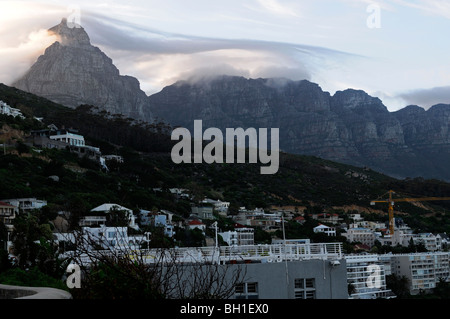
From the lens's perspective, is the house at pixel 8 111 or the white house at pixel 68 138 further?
the house at pixel 8 111

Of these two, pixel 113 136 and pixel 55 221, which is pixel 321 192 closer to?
pixel 113 136

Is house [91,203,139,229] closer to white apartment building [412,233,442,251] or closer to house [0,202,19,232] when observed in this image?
house [0,202,19,232]

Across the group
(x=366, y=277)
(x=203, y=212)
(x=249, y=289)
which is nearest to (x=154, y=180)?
(x=203, y=212)

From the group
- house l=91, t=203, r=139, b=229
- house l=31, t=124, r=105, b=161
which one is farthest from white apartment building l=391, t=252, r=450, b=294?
house l=31, t=124, r=105, b=161

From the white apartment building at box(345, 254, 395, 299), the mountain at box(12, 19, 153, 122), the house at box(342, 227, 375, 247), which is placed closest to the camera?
the white apartment building at box(345, 254, 395, 299)

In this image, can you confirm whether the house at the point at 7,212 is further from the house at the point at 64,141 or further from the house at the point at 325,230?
→ the house at the point at 325,230

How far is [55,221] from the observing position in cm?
4678

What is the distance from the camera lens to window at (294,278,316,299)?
17922 mm

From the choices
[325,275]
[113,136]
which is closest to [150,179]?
[113,136]

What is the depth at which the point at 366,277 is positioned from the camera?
57062 millimetres

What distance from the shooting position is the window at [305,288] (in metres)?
17.9

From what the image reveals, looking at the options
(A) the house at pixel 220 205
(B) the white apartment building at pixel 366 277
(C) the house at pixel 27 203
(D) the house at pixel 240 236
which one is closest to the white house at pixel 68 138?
(A) the house at pixel 220 205

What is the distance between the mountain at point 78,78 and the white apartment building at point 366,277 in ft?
406

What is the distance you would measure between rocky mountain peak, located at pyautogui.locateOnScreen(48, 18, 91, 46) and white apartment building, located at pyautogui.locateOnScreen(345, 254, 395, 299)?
14118 centimetres
